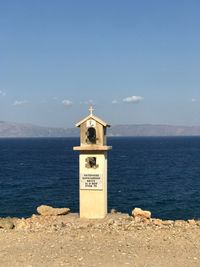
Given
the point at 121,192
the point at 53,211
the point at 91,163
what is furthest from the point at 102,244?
the point at 121,192

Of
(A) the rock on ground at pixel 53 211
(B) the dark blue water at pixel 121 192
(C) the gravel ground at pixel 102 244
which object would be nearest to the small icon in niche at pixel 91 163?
(A) the rock on ground at pixel 53 211

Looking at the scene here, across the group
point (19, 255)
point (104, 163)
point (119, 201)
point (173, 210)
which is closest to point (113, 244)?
point (19, 255)

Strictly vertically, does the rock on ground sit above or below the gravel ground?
below

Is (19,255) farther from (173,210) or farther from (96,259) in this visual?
(173,210)

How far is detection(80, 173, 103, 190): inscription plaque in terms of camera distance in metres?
19.5

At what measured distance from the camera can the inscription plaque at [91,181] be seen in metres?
19.5

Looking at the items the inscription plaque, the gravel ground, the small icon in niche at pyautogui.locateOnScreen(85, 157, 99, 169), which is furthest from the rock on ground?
the gravel ground

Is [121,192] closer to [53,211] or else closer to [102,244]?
[53,211]

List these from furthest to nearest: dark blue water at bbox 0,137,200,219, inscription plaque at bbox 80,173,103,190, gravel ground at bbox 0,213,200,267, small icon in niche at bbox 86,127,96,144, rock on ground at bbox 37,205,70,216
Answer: dark blue water at bbox 0,137,200,219 → rock on ground at bbox 37,205,70,216 → small icon in niche at bbox 86,127,96,144 → inscription plaque at bbox 80,173,103,190 → gravel ground at bbox 0,213,200,267

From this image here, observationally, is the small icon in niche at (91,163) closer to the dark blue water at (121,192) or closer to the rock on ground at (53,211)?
the rock on ground at (53,211)

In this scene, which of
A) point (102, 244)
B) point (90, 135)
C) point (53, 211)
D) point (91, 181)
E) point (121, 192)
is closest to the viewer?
point (102, 244)

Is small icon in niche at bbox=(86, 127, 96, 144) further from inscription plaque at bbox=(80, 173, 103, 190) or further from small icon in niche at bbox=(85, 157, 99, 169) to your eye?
inscription plaque at bbox=(80, 173, 103, 190)

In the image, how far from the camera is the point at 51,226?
1662 cm

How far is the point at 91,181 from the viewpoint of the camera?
770 inches
